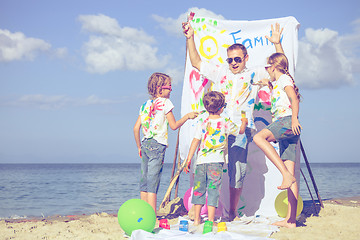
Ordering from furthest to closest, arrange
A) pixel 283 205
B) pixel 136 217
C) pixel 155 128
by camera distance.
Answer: pixel 283 205 < pixel 155 128 < pixel 136 217

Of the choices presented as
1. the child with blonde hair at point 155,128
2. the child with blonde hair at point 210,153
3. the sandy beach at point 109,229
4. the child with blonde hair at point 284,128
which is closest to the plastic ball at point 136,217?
the sandy beach at point 109,229

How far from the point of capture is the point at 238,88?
208 inches

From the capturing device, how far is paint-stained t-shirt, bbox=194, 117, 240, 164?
4.73 metres

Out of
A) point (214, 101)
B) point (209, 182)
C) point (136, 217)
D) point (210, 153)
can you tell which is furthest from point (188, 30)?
point (136, 217)

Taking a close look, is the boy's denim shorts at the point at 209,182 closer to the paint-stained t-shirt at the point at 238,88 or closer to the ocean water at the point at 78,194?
the paint-stained t-shirt at the point at 238,88

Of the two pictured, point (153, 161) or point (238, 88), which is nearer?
point (153, 161)

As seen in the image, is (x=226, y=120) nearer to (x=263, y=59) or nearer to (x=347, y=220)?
(x=263, y=59)

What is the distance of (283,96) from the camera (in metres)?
4.76

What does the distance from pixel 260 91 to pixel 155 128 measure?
2.12 meters

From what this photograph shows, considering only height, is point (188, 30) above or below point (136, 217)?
above

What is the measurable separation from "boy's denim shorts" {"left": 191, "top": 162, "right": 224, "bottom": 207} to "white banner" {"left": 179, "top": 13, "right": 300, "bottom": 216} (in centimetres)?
128

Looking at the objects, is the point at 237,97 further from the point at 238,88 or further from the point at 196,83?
the point at 196,83

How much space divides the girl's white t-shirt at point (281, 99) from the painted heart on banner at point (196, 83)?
5.00 ft

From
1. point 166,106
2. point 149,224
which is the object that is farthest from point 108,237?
point 166,106
